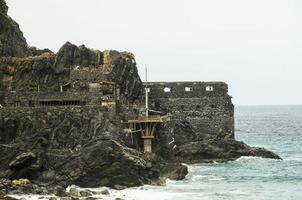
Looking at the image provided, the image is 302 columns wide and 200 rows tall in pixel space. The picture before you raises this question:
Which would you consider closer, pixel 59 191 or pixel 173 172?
pixel 59 191

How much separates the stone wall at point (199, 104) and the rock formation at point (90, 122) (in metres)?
0.14

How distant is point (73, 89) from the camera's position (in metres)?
68.2

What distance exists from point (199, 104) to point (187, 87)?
10.0 ft

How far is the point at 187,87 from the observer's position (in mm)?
89938

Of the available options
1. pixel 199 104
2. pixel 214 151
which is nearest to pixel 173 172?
pixel 214 151

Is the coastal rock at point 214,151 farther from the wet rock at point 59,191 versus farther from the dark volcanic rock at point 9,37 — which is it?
the wet rock at point 59,191

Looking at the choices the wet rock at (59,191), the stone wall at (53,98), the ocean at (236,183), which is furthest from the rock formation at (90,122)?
the ocean at (236,183)

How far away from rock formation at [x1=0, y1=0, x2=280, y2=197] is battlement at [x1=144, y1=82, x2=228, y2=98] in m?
0.14

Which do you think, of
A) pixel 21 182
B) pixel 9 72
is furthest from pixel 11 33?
pixel 21 182

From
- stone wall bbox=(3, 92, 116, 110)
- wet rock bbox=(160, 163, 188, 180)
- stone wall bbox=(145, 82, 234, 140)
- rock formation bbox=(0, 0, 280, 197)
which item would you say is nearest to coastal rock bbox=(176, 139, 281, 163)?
rock formation bbox=(0, 0, 280, 197)

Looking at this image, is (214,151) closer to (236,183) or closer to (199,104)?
(199,104)

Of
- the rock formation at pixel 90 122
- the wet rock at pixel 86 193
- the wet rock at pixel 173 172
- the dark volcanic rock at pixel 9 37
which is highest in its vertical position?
the dark volcanic rock at pixel 9 37

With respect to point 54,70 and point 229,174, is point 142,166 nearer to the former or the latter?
point 229,174

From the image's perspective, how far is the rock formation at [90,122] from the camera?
53250 millimetres
